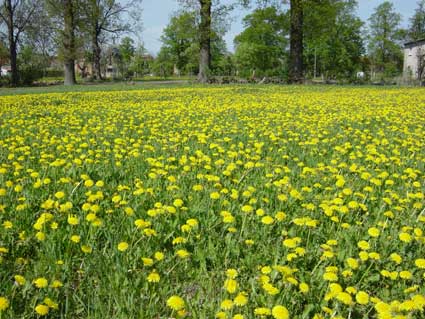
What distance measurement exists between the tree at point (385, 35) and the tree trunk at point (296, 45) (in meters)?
47.0

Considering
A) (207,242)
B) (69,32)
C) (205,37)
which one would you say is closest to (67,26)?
(69,32)

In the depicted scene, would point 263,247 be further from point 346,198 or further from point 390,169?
point 390,169

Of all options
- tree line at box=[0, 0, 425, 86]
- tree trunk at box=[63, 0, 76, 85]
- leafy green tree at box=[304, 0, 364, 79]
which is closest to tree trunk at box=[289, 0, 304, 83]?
tree line at box=[0, 0, 425, 86]

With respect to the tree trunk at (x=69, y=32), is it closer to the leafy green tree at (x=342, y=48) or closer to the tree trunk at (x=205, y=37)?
the tree trunk at (x=205, y=37)

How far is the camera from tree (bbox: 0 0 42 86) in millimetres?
31297

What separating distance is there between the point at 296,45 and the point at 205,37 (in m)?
6.24

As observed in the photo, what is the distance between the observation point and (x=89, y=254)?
7.38ft

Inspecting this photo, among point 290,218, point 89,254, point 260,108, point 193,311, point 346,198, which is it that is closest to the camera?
point 193,311

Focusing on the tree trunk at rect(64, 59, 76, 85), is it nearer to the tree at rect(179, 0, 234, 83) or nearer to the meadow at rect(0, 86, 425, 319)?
the tree at rect(179, 0, 234, 83)

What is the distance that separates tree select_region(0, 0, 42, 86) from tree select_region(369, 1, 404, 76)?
182 feet

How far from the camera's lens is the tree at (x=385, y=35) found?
66.9 metres

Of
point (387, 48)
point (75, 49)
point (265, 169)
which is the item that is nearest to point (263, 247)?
point (265, 169)

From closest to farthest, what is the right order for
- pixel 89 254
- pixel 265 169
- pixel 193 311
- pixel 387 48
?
pixel 193 311 < pixel 89 254 < pixel 265 169 < pixel 387 48

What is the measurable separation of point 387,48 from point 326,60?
1437cm
